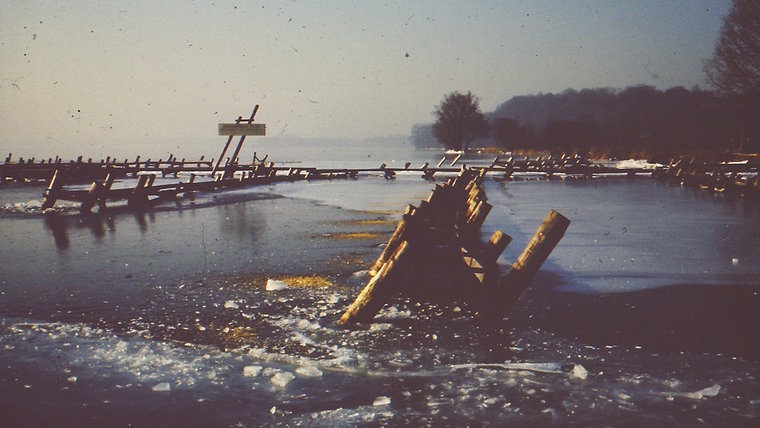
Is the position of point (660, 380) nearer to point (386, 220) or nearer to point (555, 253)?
point (555, 253)

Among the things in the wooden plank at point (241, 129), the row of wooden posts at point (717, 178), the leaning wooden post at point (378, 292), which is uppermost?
the wooden plank at point (241, 129)

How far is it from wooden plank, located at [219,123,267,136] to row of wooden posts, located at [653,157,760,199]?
29.2 m

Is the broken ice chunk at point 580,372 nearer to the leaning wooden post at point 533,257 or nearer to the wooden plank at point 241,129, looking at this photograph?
the leaning wooden post at point 533,257

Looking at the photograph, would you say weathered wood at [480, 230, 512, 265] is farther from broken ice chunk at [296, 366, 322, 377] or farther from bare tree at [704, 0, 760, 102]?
bare tree at [704, 0, 760, 102]

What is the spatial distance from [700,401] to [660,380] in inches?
18.6

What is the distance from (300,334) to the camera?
268 inches

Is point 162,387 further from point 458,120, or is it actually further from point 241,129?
point 458,120

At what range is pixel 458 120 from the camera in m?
149

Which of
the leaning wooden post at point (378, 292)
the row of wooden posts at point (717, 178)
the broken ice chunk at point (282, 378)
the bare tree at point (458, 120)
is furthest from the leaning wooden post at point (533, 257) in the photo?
the bare tree at point (458, 120)

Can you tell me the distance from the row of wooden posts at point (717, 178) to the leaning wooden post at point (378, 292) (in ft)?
85.9

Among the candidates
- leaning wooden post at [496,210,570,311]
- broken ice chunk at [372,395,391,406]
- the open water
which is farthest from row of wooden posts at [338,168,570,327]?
broken ice chunk at [372,395,391,406]

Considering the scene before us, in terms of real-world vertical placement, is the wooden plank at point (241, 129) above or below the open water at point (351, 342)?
above

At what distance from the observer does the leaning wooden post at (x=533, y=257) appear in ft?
23.4

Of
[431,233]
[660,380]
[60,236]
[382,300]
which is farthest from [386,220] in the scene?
[660,380]
